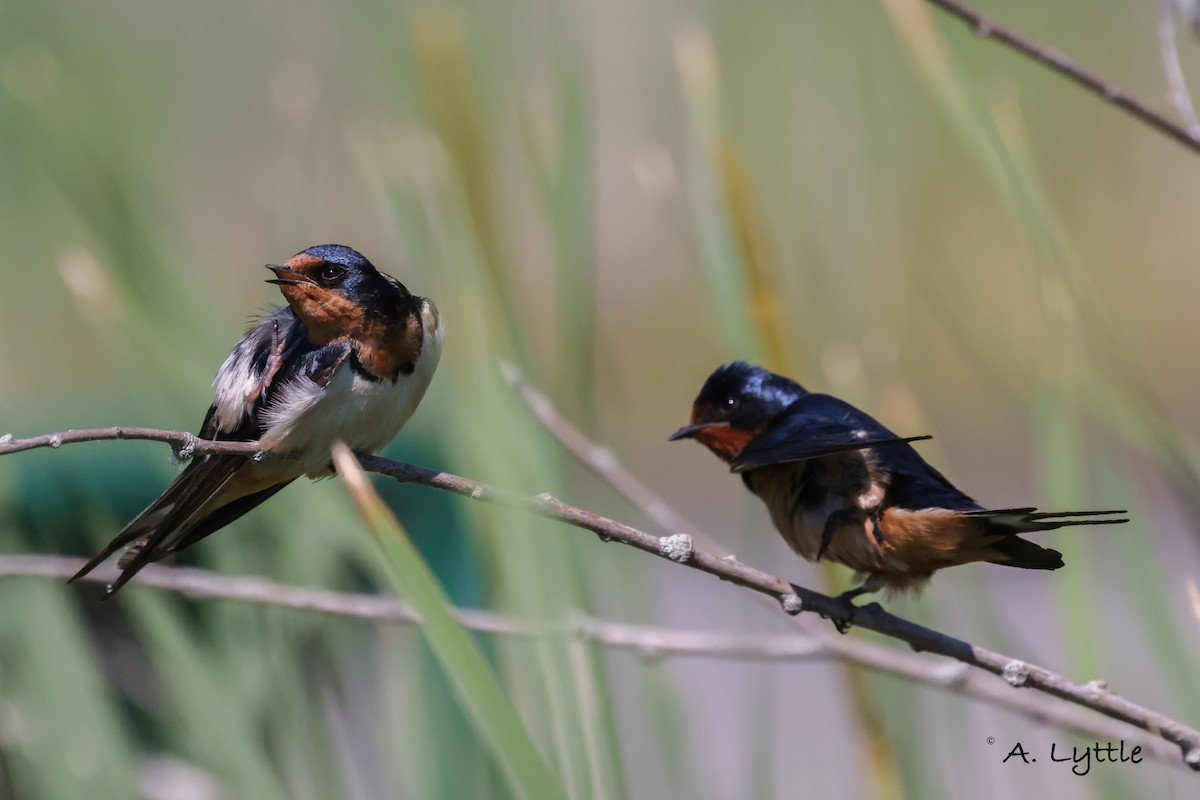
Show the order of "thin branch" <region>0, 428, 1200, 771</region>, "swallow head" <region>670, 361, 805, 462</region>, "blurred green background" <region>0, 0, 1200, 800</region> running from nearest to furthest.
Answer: "thin branch" <region>0, 428, 1200, 771</region> → "blurred green background" <region>0, 0, 1200, 800</region> → "swallow head" <region>670, 361, 805, 462</region>

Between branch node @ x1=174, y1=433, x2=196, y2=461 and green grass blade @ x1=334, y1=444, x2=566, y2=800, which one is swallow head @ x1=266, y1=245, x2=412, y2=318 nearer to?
branch node @ x1=174, y1=433, x2=196, y2=461

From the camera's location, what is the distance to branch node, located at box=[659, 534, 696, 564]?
1.01 meters

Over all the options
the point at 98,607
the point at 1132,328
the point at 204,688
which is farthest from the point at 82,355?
the point at 1132,328

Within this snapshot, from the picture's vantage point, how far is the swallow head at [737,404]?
Result: 186cm

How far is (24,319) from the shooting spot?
3059 millimetres

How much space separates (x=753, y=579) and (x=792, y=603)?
0.12 meters

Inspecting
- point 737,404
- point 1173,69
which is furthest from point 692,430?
point 1173,69

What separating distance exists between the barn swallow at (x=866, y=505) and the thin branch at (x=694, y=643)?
0.47 feet

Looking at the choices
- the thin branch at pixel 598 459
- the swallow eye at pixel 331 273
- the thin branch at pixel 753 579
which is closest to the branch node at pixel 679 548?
the thin branch at pixel 753 579

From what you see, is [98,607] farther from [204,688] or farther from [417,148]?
[417,148]

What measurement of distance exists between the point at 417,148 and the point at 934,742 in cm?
83

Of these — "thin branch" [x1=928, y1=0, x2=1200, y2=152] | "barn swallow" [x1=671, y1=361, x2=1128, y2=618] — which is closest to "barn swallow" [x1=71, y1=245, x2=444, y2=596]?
"barn swallow" [x1=671, y1=361, x2=1128, y2=618]

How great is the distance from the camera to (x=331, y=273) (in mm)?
1403

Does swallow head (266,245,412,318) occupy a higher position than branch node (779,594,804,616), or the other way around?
swallow head (266,245,412,318)
